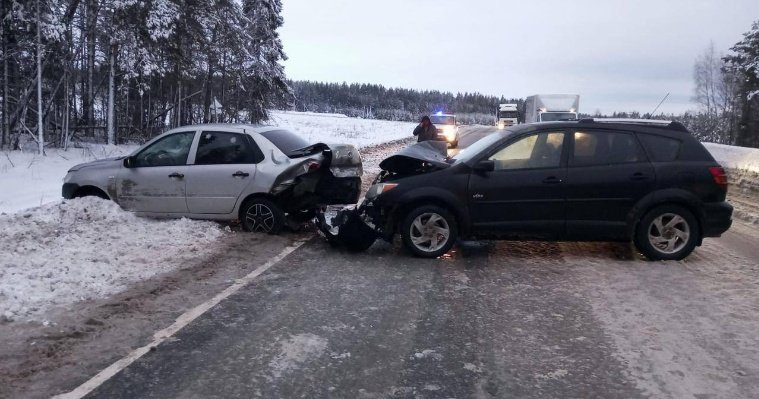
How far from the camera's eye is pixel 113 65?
2052cm

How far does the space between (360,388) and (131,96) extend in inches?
1040

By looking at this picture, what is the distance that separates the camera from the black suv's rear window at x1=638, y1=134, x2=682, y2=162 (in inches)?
266

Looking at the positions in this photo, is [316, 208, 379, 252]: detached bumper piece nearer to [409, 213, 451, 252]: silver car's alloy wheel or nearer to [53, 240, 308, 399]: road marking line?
[409, 213, 451, 252]: silver car's alloy wheel

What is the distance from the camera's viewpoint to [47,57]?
18609 mm

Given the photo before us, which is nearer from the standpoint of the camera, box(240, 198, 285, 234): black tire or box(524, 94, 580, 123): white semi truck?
box(240, 198, 285, 234): black tire

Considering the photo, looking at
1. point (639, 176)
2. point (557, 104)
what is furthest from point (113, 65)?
point (557, 104)

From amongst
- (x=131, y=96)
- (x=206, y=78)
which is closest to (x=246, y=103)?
(x=206, y=78)

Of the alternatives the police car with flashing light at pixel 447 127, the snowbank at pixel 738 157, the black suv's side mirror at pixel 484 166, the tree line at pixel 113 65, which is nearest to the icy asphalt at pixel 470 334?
the black suv's side mirror at pixel 484 166

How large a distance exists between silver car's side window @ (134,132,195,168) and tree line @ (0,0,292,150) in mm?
11145

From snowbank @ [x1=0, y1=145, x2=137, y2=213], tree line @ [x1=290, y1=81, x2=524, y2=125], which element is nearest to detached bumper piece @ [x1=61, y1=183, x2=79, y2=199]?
snowbank @ [x1=0, y1=145, x2=137, y2=213]

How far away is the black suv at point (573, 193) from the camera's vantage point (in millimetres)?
6605

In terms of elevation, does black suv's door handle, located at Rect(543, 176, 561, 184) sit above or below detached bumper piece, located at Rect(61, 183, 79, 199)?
above

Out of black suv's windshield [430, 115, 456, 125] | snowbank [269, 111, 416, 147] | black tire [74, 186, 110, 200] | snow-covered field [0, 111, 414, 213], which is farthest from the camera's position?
snowbank [269, 111, 416, 147]

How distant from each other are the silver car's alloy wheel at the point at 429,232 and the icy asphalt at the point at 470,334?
0.89 ft
